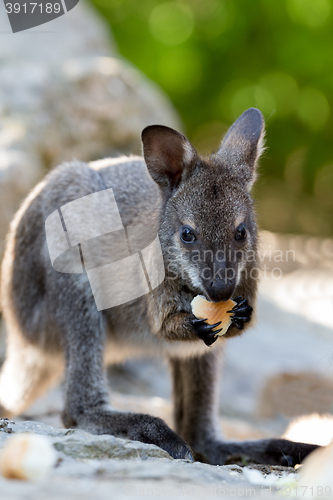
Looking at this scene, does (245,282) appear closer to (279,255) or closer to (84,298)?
(84,298)

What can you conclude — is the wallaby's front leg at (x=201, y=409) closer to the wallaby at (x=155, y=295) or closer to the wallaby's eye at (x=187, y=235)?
the wallaby at (x=155, y=295)

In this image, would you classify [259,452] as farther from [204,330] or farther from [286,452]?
[204,330]

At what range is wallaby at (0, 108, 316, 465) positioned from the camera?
3.28m

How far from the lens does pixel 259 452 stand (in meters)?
3.67

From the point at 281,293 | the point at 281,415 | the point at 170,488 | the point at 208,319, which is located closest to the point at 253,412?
the point at 281,415

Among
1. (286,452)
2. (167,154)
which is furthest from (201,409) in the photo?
(167,154)

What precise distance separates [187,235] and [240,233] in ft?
0.98

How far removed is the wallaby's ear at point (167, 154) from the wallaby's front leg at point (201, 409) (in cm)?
135

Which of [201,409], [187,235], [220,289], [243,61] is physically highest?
[187,235]

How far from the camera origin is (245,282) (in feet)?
11.9

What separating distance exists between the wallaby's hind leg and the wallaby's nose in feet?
5.53

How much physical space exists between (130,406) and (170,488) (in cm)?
284

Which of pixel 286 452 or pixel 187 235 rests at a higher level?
pixel 187 235

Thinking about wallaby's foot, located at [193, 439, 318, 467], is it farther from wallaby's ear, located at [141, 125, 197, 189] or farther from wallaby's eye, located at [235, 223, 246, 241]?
wallaby's ear, located at [141, 125, 197, 189]
